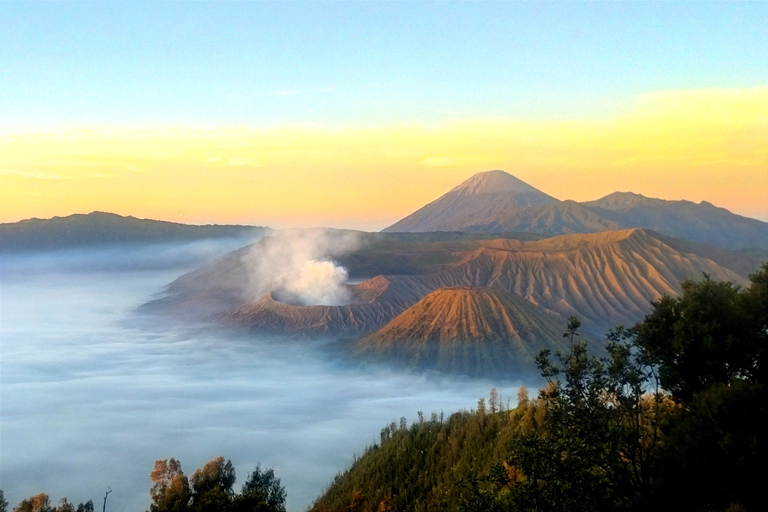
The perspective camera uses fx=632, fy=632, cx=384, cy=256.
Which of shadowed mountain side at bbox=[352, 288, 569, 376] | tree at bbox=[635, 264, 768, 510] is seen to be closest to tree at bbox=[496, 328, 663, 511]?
tree at bbox=[635, 264, 768, 510]

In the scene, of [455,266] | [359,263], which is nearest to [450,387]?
[455,266]

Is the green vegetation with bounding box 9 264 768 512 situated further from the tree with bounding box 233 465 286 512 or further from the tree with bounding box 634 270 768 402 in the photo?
the tree with bounding box 233 465 286 512

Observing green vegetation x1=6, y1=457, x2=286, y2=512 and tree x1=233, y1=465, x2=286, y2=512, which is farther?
green vegetation x1=6, y1=457, x2=286, y2=512

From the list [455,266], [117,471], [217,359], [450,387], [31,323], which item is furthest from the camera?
[31,323]

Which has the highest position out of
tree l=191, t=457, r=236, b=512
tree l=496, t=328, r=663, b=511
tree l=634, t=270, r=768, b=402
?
tree l=634, t=270, r=768, b=402

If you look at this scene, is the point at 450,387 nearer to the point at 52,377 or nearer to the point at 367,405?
the point at 367,405

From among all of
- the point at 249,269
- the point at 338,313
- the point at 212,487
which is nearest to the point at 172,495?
the point at 212,487
